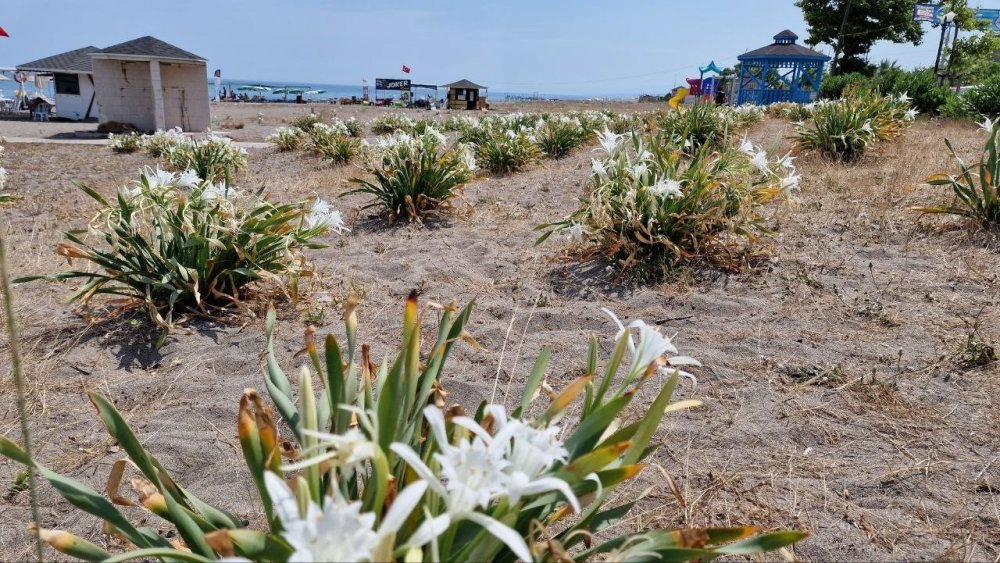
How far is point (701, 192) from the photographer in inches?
160

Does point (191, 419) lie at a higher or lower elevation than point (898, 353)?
lower

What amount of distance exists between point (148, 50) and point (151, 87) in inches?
45.4

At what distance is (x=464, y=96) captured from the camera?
39.4 meters

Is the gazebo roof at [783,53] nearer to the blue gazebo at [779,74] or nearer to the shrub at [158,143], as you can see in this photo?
the blue gazebo at [779,74]

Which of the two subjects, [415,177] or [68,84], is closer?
[415,177]

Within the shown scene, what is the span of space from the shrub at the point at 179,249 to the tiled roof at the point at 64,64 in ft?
76.2

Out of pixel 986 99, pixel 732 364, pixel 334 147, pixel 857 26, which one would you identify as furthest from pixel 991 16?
pixel 732 364

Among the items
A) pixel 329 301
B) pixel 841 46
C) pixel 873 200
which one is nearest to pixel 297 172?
pixel 329 301

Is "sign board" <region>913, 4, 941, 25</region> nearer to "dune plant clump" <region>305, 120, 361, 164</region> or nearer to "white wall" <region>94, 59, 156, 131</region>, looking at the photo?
"dune plant clump" <region>305, 120, 361, 164</region>

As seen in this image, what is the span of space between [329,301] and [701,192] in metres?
2.38

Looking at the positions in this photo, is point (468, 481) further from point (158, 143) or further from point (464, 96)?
point (464, 96)

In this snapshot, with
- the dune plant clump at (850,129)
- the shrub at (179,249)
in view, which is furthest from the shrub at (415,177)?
the dune plant clump at (850,129)

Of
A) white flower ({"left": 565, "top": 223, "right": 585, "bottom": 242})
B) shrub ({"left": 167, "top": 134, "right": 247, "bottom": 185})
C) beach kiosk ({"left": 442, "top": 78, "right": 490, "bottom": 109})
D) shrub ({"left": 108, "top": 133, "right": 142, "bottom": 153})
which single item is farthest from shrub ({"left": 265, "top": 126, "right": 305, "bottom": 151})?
beach kiosk ({"left": 442, "top": 78, "right": 490, "bottom": 109})

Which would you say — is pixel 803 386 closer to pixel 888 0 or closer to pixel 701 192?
pixel 701 192
